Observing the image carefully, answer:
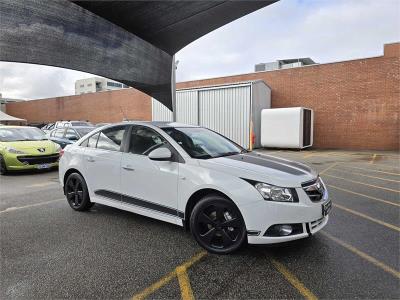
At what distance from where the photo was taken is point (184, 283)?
9.46 ft

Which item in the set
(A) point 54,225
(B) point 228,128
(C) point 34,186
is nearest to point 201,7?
(A) point 54,225

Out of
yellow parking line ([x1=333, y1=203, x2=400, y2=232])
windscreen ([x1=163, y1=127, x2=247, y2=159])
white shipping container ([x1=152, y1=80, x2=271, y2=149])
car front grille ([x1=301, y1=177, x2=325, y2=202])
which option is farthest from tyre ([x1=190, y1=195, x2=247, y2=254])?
white shipping container ([x1=152, y1=80, x2=271, y2=149])

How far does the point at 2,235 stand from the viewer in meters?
4.15

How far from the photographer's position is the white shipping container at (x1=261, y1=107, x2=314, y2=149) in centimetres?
1656

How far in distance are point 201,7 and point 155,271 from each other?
4.95 meters

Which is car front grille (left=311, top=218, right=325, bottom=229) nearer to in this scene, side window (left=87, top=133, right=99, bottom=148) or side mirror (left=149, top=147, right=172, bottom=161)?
side mirror (left=149, top=147, right=172, bottom=161)

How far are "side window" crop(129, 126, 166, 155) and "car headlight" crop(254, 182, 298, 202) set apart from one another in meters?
1.60

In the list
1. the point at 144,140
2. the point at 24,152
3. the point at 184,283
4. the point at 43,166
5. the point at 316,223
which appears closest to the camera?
the point at 184,283

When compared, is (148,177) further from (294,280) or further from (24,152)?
(24,152)

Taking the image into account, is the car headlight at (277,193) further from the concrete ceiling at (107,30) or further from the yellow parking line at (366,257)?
the concrete ceiling at (107,30)

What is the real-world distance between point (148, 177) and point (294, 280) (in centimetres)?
218

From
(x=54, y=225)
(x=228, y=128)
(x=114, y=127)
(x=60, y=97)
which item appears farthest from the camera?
(x=60, y=97)

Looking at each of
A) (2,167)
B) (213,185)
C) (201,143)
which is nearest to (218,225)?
(213,185)

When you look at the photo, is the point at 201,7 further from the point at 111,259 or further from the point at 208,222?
the point at 111,259
